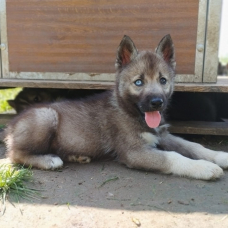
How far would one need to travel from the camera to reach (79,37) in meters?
3.83

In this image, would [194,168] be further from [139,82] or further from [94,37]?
[94,37]

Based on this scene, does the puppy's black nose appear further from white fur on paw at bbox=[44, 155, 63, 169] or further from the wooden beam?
the wooden beam

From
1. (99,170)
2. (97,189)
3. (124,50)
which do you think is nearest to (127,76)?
(124,50)

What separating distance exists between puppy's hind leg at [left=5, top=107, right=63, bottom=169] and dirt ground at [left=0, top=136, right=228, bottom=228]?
0.40 ft

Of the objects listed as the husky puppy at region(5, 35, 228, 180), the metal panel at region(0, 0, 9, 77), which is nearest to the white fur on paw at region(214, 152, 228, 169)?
the husky puppy at region(5, 35, 228, 180)

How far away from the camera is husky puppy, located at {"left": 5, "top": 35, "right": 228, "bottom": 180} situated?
9.66ft

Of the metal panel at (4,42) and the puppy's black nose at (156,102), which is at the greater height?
the metal panel at (4,42)

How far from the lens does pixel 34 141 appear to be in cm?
303

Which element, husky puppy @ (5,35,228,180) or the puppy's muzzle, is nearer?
the puppy's muzzle

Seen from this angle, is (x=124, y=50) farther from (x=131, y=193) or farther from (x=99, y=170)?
(x=131, y=193)

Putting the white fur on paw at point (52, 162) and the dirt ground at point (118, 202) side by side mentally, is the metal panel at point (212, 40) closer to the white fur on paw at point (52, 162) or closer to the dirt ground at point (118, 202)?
the dirt ground at point (118, 202)

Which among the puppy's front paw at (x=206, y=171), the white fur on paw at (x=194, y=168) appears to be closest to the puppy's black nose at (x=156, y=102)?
the white fur on paw at (x=194, y=168)

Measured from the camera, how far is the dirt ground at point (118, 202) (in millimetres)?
2086

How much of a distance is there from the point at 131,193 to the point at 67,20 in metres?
2.34
